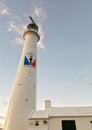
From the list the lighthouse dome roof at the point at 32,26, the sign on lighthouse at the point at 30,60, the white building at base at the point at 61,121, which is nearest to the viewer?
the white building at base at the point at 61,121

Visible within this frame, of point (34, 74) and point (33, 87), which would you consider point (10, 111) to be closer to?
point (33, 87)

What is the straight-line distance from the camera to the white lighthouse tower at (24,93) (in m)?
19.8

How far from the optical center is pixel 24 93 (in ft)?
71.5

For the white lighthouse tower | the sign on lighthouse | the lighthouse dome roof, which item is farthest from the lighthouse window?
the lighthouse dome roof

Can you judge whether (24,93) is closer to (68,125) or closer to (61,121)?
(61,121)

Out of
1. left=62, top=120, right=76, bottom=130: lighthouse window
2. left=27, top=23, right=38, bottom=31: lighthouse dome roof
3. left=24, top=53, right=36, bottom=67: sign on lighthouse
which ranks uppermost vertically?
left=27, top=23, right=38, bottom=31: lighthouse dome roof

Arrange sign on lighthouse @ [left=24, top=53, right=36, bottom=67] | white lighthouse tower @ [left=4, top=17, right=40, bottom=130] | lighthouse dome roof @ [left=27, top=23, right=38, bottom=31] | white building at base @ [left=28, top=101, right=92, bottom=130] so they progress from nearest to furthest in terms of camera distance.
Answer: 1. white building at base @ [left=28, top=101, right=92, bottom=130]
2. white lighthouse tower @ [left=4, top=17, right=40, bottom=130]
3. sign on lighthouse @ [left=24, top=53, right=36, bottom=67]
4. lighthouse dome roof @ [left=27, top=23, right=38, bottom=31]

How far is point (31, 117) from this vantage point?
18672mm

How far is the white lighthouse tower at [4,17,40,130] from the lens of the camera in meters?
19.8

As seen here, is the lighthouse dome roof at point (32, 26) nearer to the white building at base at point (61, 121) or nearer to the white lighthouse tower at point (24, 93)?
the white lighthouse tower at point (24, 93)

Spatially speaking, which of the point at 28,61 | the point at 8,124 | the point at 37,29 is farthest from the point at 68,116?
the point at 37,29

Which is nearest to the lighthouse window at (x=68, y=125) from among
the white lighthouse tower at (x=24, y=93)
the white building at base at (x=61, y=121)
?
the white building at base at (x=61, y=121)

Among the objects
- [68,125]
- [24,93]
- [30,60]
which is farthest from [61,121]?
[30,60]

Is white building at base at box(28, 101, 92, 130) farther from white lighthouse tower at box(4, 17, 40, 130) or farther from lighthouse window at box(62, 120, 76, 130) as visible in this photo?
white lighthouse tower at box(4, 17, 40, 130)
